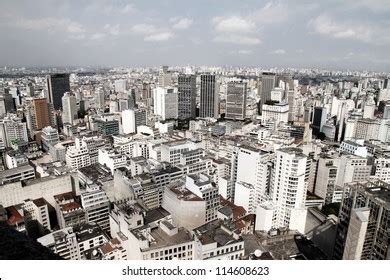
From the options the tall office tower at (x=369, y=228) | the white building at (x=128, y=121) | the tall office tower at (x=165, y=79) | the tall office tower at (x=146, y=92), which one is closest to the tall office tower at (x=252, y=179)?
the tall office tower at (x=369, y=228)

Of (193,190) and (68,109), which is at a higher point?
(68,109)

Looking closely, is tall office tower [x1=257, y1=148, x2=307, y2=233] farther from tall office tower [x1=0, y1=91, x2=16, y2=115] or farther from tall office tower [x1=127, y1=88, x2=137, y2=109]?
tall office tower [x1=0, y1=91, x2=16, y2=115]

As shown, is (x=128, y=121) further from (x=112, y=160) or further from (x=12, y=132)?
(x=112, y=160)

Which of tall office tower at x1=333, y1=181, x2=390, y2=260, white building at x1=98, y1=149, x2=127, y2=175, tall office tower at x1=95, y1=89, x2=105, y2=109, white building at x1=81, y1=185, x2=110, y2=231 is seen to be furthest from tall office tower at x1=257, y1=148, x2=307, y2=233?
tall office tower at x1=95, y1=89, x2=105, y2=109

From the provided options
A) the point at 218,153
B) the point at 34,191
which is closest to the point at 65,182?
the point at 34,191

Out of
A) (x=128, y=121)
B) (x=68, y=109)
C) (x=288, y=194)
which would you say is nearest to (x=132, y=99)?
(x=68, y=109)
